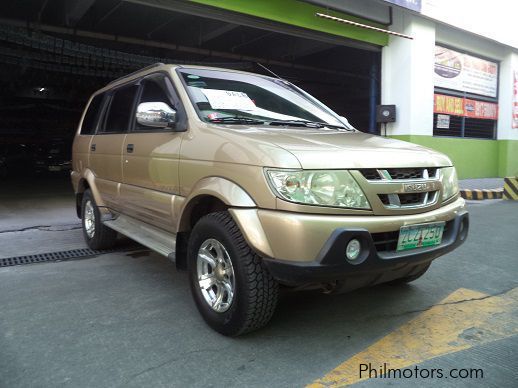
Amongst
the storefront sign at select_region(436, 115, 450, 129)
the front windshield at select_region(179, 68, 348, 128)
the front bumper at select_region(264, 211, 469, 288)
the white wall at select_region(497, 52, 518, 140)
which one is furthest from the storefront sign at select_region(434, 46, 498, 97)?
the front bumper at select_region(264, 211, 469, 288)

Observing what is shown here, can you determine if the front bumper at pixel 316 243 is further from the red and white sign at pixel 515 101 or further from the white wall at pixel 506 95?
the red and white sign at pixel 515 101

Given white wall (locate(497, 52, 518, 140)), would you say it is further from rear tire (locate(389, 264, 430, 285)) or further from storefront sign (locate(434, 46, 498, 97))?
rear tire (locate(389, 264, 430, 285))

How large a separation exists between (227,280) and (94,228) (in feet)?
9.49

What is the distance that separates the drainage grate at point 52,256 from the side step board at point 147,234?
2.20 feet

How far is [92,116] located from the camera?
548 centimetres

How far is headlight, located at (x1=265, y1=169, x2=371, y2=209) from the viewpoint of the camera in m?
2.51

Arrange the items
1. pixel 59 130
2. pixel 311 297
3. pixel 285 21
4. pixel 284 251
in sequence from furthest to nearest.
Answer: pixel 59 130
pixel 285 21
pixel 311 297
pixel 284 251

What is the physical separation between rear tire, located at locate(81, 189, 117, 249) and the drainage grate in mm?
80

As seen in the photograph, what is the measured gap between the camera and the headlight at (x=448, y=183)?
10.1 ft

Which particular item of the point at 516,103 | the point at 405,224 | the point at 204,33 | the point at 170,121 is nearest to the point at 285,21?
the point at 204,33

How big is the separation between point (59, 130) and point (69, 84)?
8486 mm

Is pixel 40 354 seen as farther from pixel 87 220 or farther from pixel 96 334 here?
pixel 87 220

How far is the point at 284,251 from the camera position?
2.45 m

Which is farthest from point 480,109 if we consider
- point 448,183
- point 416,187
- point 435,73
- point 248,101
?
point 416,187
